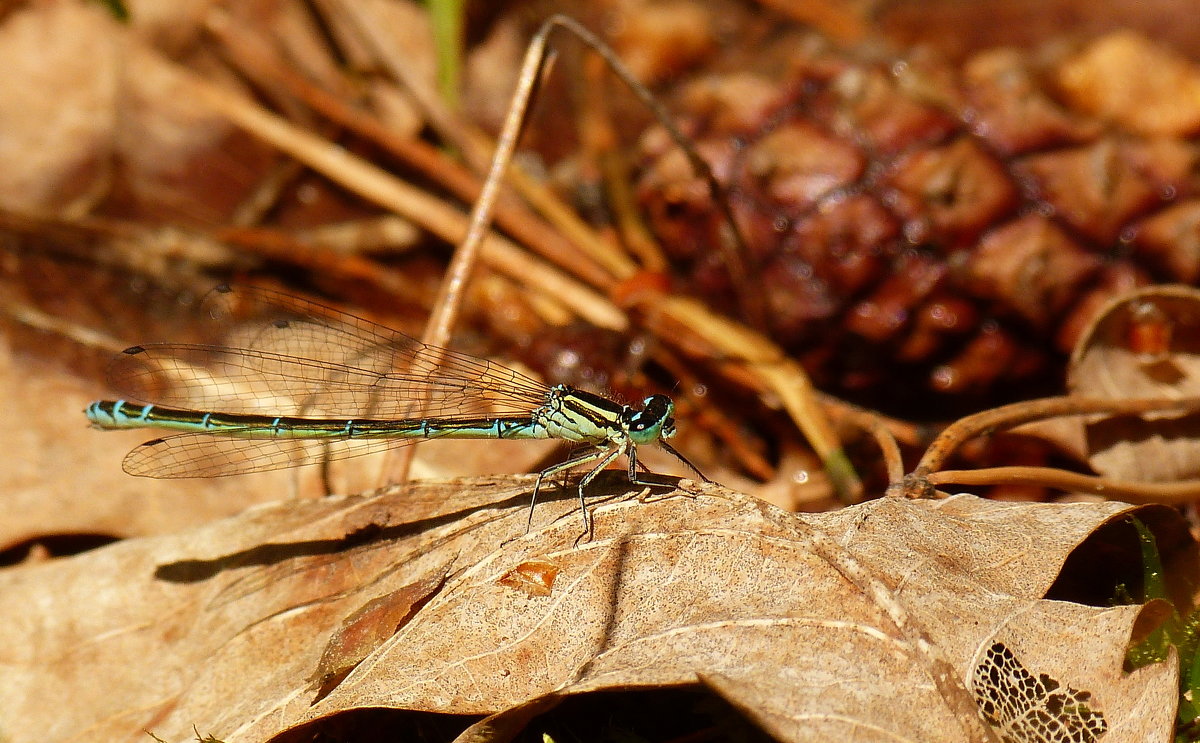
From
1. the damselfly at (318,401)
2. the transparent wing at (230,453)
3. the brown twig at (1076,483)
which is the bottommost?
the transparent wing at (230,453)

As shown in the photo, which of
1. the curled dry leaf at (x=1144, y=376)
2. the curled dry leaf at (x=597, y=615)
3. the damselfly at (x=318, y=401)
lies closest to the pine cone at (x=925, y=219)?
the curled dry leaf at (x=1144, y=376)

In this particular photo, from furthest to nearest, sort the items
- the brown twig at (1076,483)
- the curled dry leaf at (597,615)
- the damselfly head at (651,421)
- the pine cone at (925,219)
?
the pine cone at (925,219) → the damselfly head at (651,421) → the brown twig at (1076,483) → the curled dry leaf at (597,615)

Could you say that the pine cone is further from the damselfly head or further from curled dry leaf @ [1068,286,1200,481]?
the damselfly head

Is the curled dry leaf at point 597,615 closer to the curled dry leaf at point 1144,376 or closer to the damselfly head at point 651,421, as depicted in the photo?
the damselfly head at point 651,421

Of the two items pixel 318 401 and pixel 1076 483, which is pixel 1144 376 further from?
pixel 318 401

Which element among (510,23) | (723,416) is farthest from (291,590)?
(510,23)
